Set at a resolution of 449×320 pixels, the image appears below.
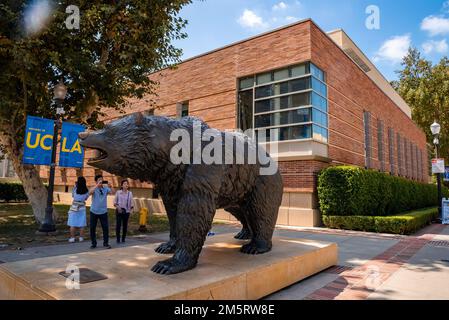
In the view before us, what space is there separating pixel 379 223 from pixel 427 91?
22.1 m

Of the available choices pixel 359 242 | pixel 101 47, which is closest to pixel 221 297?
pixel 359 242

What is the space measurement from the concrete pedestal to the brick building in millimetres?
7868

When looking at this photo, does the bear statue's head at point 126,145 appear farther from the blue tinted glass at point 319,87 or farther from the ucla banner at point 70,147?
the blue tinted glass at point 319,87

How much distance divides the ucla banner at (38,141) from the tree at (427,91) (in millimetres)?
28804

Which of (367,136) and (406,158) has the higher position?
(367,136)

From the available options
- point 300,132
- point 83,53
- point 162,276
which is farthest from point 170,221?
point 300,132

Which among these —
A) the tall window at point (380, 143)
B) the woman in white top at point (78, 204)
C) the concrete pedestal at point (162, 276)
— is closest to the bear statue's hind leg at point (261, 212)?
the concrete pedestal at point (162, 276)

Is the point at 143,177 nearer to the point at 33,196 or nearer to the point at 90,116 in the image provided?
the point at 33,196

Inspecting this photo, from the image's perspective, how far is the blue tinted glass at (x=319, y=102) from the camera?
496 inches

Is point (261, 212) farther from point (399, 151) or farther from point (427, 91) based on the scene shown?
point (427, 91)

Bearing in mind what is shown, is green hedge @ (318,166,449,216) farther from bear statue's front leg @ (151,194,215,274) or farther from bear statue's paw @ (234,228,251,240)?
bear statue's front leg @ (151,194,215,274)

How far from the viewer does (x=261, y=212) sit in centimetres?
440

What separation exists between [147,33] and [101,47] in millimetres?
1680
